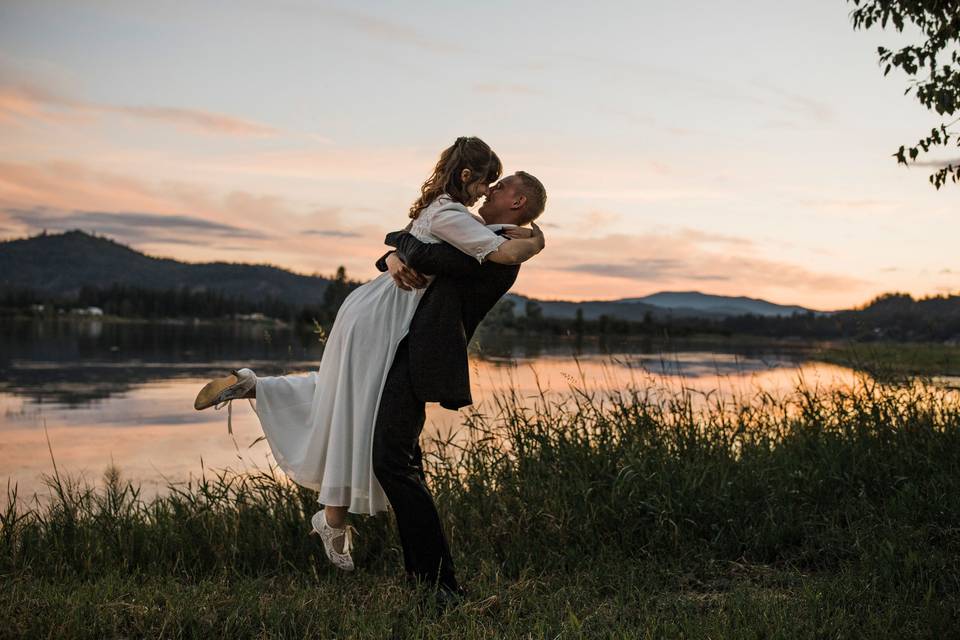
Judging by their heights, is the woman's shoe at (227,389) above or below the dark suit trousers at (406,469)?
above

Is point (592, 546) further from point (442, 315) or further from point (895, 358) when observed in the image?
point (895, 358)

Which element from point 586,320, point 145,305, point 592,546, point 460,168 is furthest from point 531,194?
point 145,305

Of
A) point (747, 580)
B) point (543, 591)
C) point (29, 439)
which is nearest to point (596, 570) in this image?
point (543, 591)

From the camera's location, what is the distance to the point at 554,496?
5.05 meters

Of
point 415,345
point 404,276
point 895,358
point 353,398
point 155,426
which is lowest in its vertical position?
point 155,426

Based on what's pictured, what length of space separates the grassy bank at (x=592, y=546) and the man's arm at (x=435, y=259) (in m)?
1.46

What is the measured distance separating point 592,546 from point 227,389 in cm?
225

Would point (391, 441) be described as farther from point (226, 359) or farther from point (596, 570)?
point (226, 359)

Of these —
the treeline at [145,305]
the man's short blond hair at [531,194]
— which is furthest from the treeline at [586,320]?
the man's short blond hair at [531,194]

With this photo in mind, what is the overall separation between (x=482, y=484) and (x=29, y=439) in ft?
29.4

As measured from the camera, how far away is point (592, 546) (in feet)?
15.5

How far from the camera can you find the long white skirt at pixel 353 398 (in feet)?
11.8

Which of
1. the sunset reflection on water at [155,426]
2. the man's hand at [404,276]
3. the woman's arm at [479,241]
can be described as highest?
the woman's arm at [479,241]

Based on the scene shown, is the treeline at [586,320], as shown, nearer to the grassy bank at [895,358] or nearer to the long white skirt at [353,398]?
the grassy bank at [895,358]
